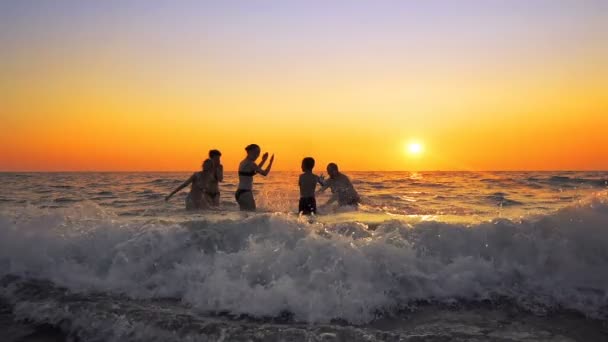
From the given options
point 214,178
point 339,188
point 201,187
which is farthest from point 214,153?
point 339,188

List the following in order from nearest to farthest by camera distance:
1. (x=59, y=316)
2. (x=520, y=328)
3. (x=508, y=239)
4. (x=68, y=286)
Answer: (x=520, y=328) < (x=59, y=316) < (x=68, y=286) < (x=508, y=239)

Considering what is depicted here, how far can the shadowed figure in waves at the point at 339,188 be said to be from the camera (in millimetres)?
10656

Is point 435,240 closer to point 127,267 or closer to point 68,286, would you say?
point 127,267

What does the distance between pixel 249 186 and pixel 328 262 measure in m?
5.09

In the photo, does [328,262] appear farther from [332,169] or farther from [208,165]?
Result: [208,165]

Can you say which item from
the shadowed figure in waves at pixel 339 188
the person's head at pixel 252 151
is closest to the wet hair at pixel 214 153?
the person's head at pixel 252 151

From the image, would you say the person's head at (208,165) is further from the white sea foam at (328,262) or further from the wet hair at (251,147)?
the white sea foam at (328,262)

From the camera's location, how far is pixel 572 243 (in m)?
5.56

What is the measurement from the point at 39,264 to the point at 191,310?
10.2 feet

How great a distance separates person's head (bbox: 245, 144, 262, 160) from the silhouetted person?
109 centimetres

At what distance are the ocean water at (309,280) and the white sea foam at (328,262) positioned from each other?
0.06ft

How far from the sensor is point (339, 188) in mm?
10805

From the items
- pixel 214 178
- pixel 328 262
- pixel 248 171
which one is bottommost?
pixel 328 262

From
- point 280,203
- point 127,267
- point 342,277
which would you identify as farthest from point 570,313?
A: point 280,203
